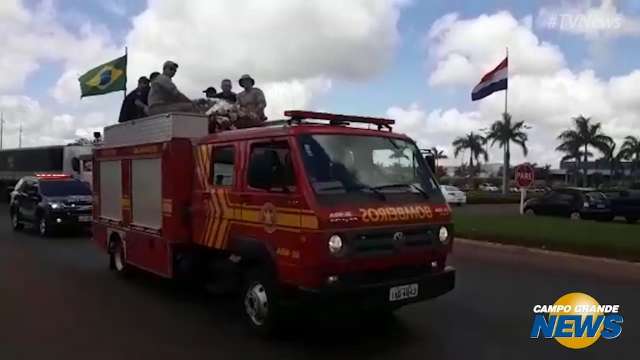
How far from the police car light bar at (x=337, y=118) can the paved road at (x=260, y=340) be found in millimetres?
2038

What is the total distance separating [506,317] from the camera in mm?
7508

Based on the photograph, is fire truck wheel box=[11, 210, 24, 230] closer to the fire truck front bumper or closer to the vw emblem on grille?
the fire truck front bumper

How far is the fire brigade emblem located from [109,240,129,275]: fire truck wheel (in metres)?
4.53

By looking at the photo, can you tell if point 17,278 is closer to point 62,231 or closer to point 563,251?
point 62,231

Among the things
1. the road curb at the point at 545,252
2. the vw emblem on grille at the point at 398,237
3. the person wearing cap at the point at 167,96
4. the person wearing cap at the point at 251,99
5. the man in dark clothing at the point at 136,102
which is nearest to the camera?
the vw emblem on grille at the point at 398,237

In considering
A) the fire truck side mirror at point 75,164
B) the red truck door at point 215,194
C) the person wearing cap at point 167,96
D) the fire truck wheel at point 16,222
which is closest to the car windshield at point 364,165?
the red truck door at point 215,194

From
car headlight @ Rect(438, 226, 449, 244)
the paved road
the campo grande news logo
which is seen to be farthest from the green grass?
car headlight @ Rect(438, 226, 449, 244)

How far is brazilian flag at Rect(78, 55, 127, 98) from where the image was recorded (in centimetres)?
2591

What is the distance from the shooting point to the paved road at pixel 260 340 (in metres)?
6.11

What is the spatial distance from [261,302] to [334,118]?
2.14 metres

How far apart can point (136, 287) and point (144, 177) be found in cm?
176

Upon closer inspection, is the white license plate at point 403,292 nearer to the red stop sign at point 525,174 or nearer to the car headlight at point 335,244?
the car headlight at point 335,244

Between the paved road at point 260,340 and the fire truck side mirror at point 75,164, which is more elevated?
the fire truck side mirror at point 75,164

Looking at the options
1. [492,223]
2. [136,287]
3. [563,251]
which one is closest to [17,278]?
[136,287]
